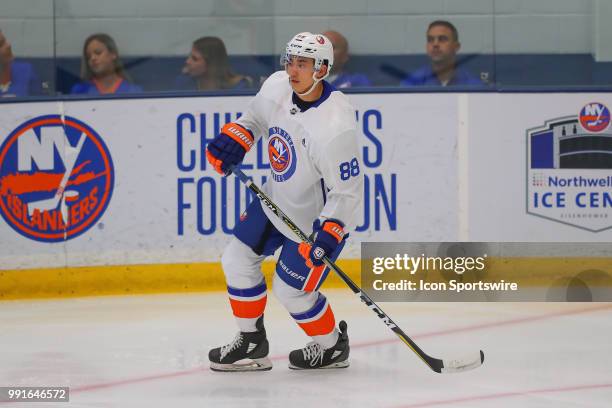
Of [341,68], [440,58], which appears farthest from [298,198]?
[440,58]

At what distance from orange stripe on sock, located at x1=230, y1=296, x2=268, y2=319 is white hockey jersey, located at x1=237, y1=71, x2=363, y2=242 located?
28 centimetres

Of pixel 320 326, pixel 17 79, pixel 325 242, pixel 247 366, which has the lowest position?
pixel 247 366

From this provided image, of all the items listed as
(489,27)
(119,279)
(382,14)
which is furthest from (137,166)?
(489,27)

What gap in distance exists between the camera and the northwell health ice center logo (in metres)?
5.93

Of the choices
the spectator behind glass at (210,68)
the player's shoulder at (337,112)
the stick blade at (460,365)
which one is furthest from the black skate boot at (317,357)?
the spectator behind glass at (210,68)

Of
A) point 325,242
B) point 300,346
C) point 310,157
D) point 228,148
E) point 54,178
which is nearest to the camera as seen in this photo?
point 325,242

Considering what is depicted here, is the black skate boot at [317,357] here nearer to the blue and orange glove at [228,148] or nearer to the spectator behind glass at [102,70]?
the blue and orange glove at [228,148]

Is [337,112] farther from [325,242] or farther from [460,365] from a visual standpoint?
[460,365]

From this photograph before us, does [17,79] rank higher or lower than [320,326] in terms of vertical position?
higher

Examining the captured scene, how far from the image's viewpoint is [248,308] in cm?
439

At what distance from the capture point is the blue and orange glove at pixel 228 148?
4.39 meters

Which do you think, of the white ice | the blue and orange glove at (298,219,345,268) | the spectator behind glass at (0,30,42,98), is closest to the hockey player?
the blue and orange glove at (298,219,345,268)

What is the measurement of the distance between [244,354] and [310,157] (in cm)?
75

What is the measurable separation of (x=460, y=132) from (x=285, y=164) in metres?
1.91
